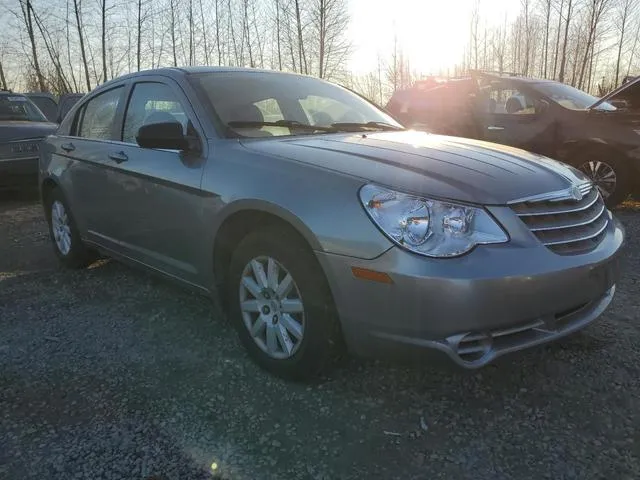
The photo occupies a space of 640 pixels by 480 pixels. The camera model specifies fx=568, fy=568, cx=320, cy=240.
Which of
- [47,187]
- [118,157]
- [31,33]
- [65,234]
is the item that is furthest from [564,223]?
[31,33]

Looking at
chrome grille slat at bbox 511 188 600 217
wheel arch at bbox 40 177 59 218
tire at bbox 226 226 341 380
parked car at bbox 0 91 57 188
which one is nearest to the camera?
chrome grille slat at bbox 511 188 600 217

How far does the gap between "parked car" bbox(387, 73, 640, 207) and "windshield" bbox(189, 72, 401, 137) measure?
3.47 m

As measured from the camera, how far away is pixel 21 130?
345 inches

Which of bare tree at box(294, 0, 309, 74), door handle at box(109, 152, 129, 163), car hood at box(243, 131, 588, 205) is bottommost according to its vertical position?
door handle at box(109, 152, 129, 163)

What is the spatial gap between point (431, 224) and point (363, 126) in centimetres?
163

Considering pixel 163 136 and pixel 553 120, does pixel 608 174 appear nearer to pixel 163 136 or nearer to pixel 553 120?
pixel 553 120

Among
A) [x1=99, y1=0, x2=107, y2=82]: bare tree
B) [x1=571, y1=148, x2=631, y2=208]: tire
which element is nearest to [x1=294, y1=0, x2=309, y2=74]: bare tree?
[x1=99, y1=0, x2=107, y2=82]: bare tree

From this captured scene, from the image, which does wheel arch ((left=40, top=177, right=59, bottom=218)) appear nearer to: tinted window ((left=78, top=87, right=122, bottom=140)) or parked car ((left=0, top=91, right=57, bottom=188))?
tinted window ((left=78, top=87, right=122, bottom=140))

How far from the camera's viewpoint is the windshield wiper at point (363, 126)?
3.61 meters

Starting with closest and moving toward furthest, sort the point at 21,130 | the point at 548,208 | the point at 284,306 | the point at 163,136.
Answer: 1. the point at 548,208
2. the point at 284,306
3. the point at 163,136
4. the point at 21,130

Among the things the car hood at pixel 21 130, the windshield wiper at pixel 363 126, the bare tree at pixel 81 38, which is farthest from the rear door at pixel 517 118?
the bare tree at pixel 81 38

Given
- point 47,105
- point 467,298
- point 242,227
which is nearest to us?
point 467,298

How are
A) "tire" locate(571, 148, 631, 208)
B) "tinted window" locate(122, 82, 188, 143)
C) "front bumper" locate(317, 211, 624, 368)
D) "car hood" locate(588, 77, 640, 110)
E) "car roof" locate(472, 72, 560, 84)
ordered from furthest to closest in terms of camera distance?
"car roof" locate(472, 72, 560, 84) < "car hood" locate(588, 77, 640, 110) < "tire" locate(571, 148, 631, 208) < "tinted window" locate(122, 82, 188, 143) < "front bumper" locate(317, 211, 624, 368)

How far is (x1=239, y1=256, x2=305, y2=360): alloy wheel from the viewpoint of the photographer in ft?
8.72
